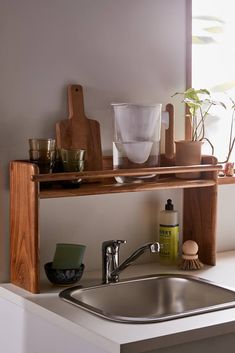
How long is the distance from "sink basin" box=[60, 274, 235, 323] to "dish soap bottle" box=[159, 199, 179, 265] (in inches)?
6.9

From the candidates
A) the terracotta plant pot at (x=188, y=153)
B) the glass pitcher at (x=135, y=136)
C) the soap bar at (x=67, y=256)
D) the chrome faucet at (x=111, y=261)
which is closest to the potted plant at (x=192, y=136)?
the terracotta plant pot at (x=188, y=153)

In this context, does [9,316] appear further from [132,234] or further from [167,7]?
[167,7]

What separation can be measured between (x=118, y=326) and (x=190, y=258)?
0.73 metres

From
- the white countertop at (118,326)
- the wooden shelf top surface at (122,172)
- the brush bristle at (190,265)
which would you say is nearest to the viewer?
the white countertop at (118,326)

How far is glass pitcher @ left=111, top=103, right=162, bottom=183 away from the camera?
8.38 feet

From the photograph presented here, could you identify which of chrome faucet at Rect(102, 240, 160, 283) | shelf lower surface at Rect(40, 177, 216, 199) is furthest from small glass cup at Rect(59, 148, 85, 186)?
chrome faucet at Rect(102, 240, 160, 283)

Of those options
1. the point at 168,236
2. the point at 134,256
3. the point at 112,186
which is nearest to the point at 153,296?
the point at 134,256

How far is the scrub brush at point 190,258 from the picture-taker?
8.81 ft

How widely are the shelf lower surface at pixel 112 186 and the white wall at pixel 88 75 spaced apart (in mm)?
151

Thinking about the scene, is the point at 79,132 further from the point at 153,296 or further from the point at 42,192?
the point at 153,296

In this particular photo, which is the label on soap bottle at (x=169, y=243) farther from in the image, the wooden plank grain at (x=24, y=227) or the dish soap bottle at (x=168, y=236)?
the wooden plank grain at (x=24, y=227)

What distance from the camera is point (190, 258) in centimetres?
269

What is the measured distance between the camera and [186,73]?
2.87 m

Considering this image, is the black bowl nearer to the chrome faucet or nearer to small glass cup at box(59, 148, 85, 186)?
the chrome faucet
